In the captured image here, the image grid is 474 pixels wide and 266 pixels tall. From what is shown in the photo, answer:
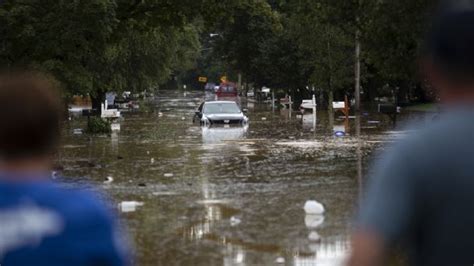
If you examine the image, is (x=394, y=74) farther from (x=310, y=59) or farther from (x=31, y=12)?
(x=310, y=59)

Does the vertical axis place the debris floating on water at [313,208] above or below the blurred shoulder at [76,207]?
below

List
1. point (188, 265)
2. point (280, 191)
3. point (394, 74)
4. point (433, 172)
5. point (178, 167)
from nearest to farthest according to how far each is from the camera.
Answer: point (433, 172), point (188, 265), point (280, 191), point (178, 167), point (394, 74)

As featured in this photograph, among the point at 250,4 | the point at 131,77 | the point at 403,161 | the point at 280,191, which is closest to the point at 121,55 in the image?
the point at 131,77

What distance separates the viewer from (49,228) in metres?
2.85

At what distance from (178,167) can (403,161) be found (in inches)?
577

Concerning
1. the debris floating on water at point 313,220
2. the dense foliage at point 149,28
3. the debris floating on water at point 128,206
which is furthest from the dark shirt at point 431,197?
the dense foliage at point 149,28

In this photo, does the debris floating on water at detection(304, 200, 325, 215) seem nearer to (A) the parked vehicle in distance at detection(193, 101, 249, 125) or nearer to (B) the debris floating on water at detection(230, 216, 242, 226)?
(B) the debris floating on water at detection(230, 216, 242, 226)

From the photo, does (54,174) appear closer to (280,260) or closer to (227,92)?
(280,260)

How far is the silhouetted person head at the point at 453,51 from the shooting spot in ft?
9.33

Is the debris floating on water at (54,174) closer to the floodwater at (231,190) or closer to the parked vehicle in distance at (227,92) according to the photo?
the floodwater at (231,190)

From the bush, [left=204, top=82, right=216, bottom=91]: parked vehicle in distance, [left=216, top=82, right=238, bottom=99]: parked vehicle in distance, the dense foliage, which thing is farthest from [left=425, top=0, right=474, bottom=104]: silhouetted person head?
[left=204, top=82, right=216, bottom=91]: parked vehicle in distance

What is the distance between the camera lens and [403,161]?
274 centimetres

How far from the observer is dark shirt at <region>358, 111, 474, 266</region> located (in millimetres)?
2727

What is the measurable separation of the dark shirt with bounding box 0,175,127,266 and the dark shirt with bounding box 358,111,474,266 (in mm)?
892
